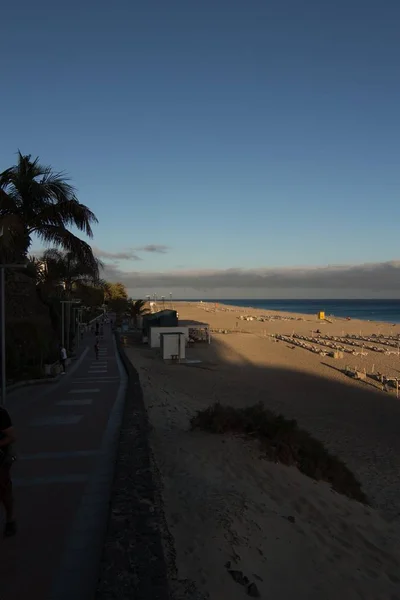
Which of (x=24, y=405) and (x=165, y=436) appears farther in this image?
(x=24, y=405)

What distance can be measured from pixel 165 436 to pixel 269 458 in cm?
204

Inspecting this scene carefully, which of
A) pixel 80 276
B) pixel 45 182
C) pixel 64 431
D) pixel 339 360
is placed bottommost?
pixel 339 360

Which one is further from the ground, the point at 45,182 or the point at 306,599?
the point at 45,182

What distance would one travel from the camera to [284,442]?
824 centimetres

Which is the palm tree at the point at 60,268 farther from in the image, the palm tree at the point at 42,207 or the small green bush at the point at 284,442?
the small green bush at the point at 284,442

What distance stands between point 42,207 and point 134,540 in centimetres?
1223

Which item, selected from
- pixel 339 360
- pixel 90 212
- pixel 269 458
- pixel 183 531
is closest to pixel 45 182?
pixel 90 212

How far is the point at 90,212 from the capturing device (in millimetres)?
14430

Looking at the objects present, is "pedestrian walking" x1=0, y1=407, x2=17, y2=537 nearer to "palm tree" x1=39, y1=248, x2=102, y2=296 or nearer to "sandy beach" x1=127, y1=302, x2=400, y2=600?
"sandy beach" x1=127, y1=302, x2=400, y2=600

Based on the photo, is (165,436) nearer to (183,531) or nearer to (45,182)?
(183,531)

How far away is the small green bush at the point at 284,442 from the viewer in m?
7.98

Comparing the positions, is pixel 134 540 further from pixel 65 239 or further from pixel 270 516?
pixel 65 239

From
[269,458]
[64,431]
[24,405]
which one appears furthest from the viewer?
[24,405]

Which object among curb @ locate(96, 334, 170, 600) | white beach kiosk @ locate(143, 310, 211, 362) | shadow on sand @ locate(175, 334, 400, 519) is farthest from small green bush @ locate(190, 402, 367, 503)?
white beach kiosk @ locate(143, 310, 211, 362)
